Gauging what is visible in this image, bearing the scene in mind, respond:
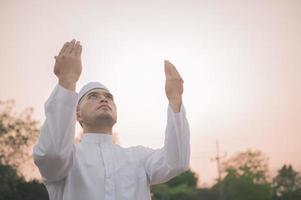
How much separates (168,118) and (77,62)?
688 millimetres

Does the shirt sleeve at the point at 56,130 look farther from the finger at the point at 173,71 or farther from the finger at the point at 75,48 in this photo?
the finger at the point at 173,71

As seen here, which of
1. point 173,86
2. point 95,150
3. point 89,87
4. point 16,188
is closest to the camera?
point 173,86

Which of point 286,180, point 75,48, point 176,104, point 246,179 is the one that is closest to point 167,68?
point 176,104

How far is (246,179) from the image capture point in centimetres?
3675

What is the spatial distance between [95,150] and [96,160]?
0.12 meters

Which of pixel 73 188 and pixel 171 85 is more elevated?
pixel 171 85

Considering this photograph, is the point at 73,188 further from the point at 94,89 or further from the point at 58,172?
the point at 94,89

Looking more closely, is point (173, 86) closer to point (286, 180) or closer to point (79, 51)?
point (79, 51)

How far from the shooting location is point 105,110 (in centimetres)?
314

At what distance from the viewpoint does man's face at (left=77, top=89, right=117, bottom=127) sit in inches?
124

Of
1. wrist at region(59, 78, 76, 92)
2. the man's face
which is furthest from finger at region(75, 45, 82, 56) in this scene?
the man's face

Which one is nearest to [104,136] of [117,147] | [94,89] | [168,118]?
[117,147]

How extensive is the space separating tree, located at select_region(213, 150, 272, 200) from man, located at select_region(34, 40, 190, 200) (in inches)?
1369

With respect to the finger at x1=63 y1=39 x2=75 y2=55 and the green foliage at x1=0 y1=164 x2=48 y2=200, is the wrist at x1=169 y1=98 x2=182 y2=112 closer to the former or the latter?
the finger at x1=63 y1=39 x2=75 y2=55
